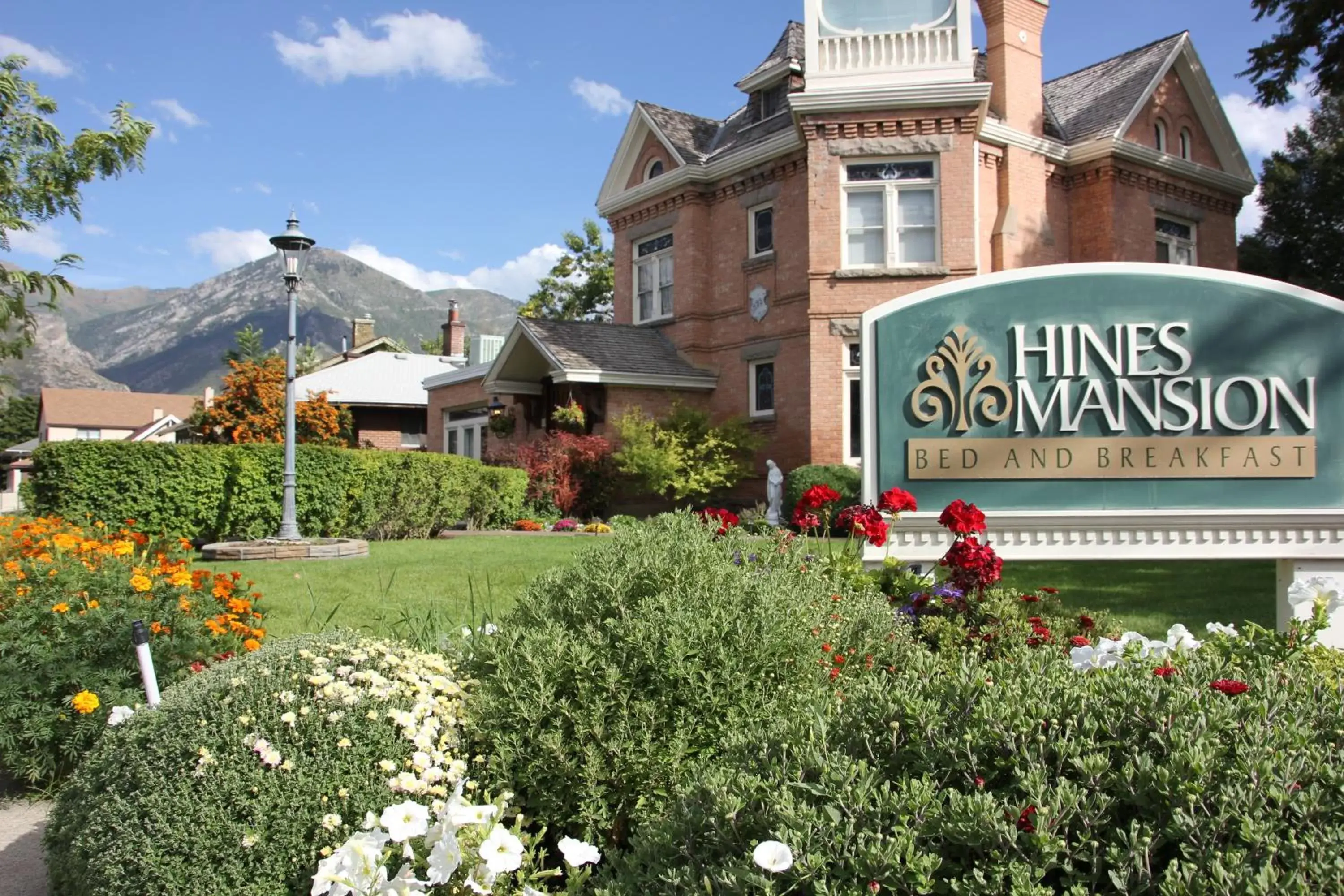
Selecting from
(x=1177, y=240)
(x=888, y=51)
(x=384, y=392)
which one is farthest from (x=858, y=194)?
(x=384, y=392)

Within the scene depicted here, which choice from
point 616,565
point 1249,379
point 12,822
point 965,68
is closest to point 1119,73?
point 965,68

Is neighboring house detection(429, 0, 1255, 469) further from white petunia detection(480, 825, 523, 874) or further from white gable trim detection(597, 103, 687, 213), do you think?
white petunia detection(480, 825, 523, 874)

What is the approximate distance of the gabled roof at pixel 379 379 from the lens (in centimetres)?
3672

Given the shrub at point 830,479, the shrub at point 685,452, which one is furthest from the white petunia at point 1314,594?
the shrub at point 685,452

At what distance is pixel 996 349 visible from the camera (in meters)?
7.02

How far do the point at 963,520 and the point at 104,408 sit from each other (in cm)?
9180

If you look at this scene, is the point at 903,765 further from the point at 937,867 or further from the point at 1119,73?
the point at 1119,73

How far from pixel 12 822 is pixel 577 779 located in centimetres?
307

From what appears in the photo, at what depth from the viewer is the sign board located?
22.6ft

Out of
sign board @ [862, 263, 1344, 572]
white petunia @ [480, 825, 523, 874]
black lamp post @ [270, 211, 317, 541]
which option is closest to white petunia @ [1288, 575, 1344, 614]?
sign board @ [862, 263, 1344, 572]

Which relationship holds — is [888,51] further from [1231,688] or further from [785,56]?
[1231,688]

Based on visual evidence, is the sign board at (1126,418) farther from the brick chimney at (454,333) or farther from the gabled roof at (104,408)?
the gabled roof at (104,408)

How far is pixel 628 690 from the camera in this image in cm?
328

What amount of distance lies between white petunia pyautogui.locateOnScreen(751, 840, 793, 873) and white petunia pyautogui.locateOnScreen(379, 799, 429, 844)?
1123 millimetres
